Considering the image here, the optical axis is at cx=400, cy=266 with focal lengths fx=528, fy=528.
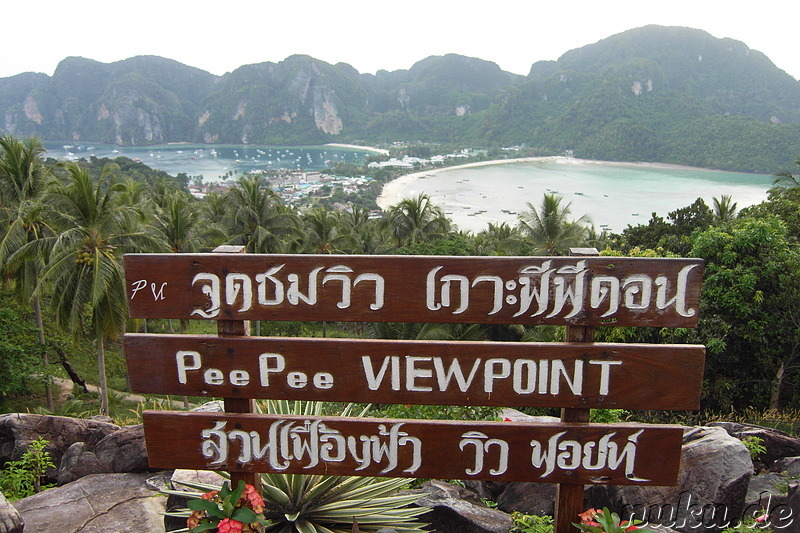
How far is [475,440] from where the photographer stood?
9.18 feet

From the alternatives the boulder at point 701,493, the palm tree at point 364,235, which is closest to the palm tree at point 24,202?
the palm tree at point 364,235

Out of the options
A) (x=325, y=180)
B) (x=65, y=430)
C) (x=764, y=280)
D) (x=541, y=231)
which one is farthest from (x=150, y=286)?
(x=325, y=180)

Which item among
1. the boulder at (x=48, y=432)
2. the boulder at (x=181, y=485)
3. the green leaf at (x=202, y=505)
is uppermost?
the green leaf at (x=202, y=505)

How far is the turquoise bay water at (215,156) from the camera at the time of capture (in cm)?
13712

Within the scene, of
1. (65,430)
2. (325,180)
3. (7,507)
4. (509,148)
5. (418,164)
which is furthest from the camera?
(509,148)

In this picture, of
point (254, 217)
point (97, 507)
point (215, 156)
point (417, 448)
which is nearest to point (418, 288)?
point (417, 448)

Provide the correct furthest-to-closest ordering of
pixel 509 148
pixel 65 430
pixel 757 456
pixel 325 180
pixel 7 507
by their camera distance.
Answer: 1. pixel 509 148
2. pixel 325 180
3. pixel 65 430
4. pixel 757 456
5. pixel 7 507

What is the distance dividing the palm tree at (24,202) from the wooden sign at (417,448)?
35.5 feet

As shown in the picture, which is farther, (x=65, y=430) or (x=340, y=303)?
(x=65, y=430)

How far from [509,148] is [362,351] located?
6091 inches

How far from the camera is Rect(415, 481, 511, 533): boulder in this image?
3543 millimetres

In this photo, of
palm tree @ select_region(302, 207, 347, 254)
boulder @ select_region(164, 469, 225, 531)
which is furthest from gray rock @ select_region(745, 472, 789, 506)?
palm tree @ select_region(302, 207, 347, 254)

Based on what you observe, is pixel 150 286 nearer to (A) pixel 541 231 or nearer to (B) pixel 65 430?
(B) pixel 65 430
